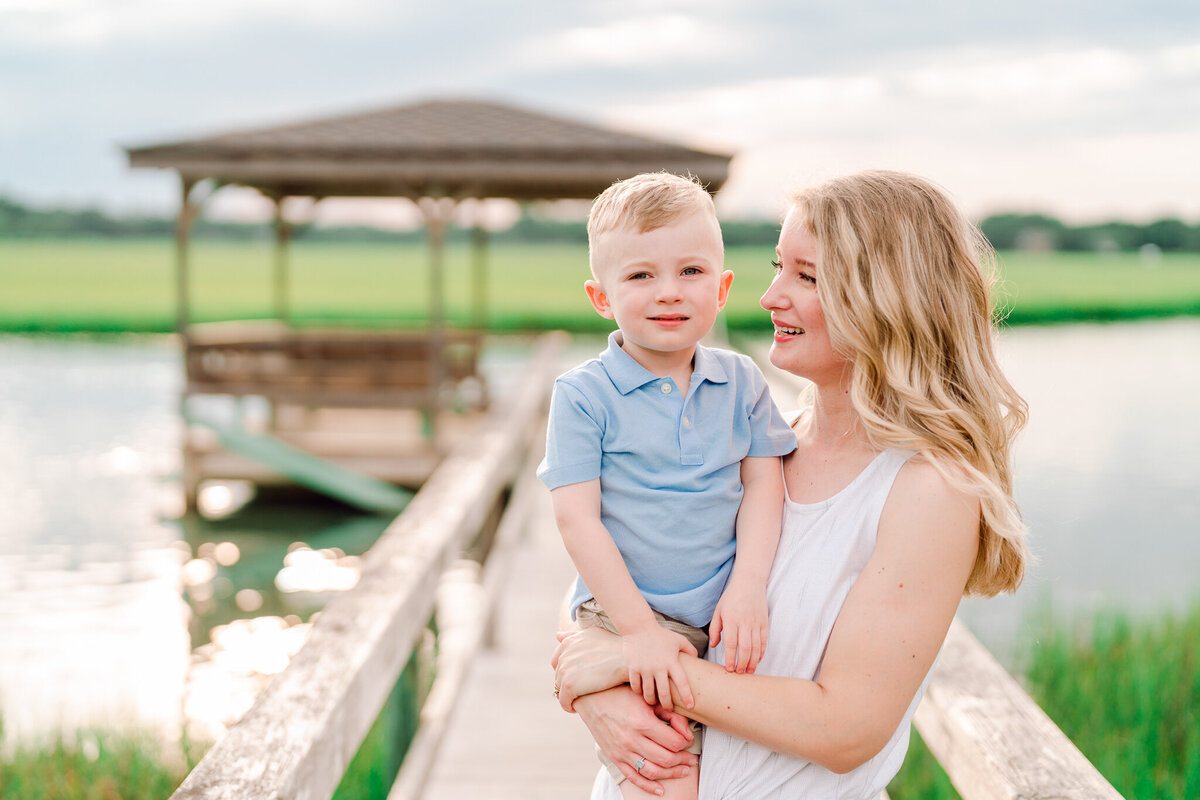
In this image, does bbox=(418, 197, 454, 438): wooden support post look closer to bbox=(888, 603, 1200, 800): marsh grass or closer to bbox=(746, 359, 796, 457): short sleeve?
bbox=(888, 603, 1200, 800): marsh grass

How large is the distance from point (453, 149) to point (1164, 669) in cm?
823

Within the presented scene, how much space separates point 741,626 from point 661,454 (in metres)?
0.33

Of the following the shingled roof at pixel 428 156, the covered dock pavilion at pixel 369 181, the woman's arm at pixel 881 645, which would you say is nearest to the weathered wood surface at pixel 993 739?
the woman's arm at pixel 881 645

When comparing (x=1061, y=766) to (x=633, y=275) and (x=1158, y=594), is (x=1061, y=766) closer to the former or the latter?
(x=633, y=275)

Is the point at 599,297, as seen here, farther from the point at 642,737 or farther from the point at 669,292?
the point at 642,737

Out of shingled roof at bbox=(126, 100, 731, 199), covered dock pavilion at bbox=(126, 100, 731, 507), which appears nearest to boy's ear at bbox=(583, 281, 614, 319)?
shingled roof at bbox=(126, 100, 731, 199)

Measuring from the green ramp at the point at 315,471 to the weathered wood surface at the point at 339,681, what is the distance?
7578 millimetres

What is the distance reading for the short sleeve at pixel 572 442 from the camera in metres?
1.71

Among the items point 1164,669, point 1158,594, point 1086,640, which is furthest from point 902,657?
point 1158,594

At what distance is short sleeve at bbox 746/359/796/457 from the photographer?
72.5 inches

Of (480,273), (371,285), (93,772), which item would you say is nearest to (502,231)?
(371,285)

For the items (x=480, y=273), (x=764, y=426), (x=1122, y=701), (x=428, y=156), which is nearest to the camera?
(x=764, y=426)

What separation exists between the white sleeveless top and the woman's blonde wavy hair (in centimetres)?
9

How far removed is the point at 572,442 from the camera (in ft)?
5.66
